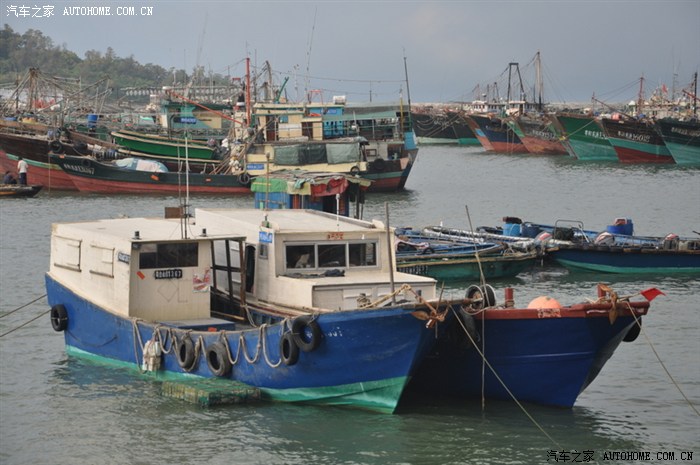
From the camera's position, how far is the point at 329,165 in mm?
51156

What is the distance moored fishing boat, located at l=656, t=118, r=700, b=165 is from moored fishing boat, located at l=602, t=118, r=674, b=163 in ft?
4.48

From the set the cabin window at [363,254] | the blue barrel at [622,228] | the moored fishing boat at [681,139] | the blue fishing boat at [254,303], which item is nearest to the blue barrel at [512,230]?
the blue barrel at [622,228]

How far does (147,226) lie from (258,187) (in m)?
11.5

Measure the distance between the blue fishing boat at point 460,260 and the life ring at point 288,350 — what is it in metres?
12.1

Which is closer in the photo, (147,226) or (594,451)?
(594,451)

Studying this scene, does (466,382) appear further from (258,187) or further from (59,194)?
(59,194)

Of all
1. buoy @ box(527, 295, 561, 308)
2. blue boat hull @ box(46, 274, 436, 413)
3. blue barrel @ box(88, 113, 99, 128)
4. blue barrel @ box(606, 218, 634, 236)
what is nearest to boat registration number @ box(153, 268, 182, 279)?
blue boat hull @ box(46, 274, 436, 413)

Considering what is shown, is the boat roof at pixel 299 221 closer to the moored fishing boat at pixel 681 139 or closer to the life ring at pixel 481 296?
the life ring at pixel 481 296

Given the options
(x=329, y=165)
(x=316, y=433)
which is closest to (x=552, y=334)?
(x=316, y=433)

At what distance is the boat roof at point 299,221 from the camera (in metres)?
18.5

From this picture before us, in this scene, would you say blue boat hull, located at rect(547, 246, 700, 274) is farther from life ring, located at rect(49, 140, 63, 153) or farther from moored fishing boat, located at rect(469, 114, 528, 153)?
moored fishing boat, located at rect(469, 114, 528, 153)

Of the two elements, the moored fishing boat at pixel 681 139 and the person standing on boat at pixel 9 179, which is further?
the moored fishing boat at pixel 681 139

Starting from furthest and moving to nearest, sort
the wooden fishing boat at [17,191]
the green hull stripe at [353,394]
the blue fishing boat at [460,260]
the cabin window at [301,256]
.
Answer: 1. the wooden fishing boat at [17,191]
2. the blue fishing boat at [460,260]
3. the cabin window at [301,256]
4. the green hull stripe at [353,394]

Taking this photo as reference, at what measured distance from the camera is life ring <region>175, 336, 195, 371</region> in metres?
17.5
